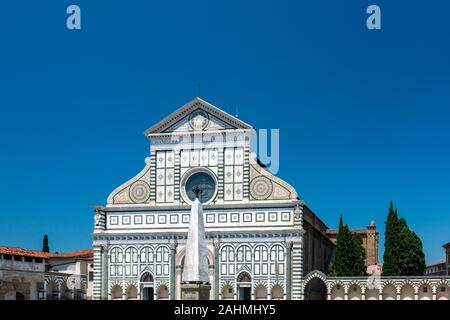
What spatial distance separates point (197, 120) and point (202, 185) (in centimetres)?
434

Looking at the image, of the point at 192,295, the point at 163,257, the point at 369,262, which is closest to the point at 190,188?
the point at 163,257

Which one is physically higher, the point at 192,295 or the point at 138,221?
the point at 138,221

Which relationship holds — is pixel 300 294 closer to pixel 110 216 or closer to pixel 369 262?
pixel 110 216

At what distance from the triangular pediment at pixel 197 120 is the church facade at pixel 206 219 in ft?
0.22

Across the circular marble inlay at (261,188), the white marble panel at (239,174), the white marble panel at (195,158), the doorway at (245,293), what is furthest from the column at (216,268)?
the white marble panel at (195,158)

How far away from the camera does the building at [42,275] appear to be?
141 ft

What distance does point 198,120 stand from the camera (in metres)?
45.3

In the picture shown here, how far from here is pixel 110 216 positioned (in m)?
46.3

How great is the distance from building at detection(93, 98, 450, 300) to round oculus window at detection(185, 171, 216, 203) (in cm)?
7

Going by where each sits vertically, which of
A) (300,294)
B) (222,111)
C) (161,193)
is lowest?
(300,294)

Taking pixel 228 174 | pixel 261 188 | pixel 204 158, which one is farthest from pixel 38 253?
pixel 261 188

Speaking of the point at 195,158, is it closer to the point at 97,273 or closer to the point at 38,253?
the point at 97,273

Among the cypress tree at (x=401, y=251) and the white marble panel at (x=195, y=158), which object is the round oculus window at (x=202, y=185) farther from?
the cypress tree at (x=401, y=251)

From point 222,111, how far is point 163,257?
10348 millimetres
